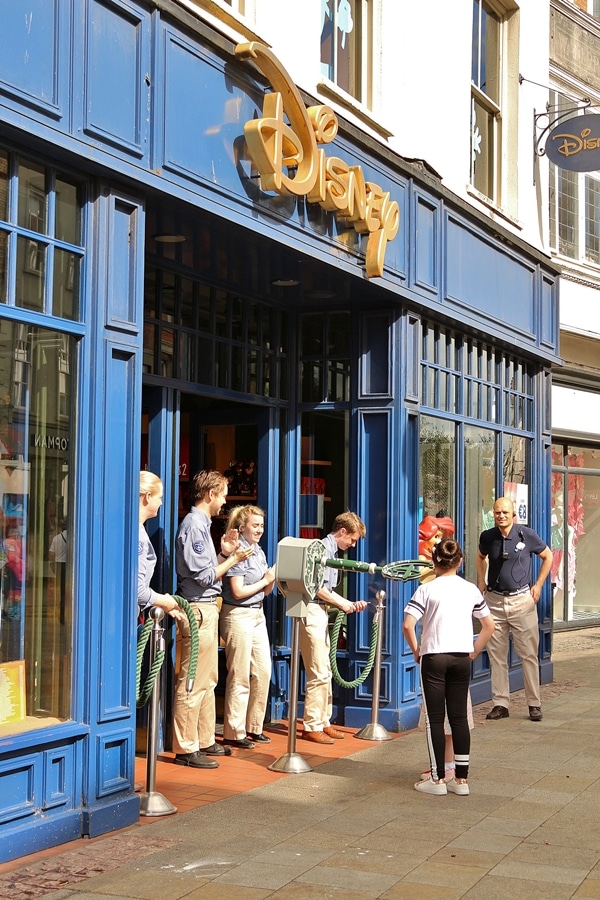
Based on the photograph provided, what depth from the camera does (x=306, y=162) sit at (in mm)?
8242

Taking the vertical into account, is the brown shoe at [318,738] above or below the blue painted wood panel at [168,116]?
below

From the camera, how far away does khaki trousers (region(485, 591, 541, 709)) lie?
10609 millimetres

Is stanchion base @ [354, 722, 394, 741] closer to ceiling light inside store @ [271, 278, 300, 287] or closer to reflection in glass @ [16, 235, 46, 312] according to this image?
ceiling light inside store @ [271, 278, 300, 287]

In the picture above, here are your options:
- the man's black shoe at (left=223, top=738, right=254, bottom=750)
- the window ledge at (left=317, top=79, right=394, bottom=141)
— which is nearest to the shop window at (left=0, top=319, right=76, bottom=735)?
the man's black shoe at (left=223, top=738, right=254, bottom=750)

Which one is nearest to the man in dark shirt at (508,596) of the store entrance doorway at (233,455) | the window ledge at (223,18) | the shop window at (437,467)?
the shop window at (437,467)

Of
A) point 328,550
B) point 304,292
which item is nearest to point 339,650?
point 328,550

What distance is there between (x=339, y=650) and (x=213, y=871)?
15.4 feet

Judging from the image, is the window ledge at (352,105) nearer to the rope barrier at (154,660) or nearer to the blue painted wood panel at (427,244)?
the blue painted wood panel at (427,244)

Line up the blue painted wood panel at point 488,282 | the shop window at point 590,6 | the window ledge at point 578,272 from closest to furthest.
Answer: the blue painted wood panel at point 488,282 < the window ledge at point 578,272 < the shop window at point 590,6

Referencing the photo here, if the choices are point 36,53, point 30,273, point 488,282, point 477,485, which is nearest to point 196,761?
A: point 30,273

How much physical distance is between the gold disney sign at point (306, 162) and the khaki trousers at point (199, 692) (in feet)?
9.70

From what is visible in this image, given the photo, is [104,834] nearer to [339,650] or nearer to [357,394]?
[339,650]

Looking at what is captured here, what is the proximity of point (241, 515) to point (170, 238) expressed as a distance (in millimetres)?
2089

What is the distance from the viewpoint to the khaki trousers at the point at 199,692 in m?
8.10
